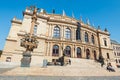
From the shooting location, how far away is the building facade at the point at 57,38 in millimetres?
26203

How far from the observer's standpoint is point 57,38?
28.8 metres

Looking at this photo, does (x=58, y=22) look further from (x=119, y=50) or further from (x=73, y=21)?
(x=119, y=50)

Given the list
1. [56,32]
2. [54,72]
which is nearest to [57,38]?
[56,32]

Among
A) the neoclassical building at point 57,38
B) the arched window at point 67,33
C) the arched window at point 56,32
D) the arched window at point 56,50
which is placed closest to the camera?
the neoclassical building at point 57,38

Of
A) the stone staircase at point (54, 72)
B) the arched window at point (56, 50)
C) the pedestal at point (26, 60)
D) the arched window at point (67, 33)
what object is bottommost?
the stone staircase at point (54, 72)

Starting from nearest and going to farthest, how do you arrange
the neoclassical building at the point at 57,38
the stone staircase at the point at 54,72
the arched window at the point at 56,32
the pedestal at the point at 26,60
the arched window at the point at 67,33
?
the stone staircase at the point at 54,72 → the pedestal at the point at 26,60 → the neoclassical building at the point at 57,38 → the arched window at the point at 56,32 → the arched window at the point at 67,33

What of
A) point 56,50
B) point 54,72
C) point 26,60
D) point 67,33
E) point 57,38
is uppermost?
point 67,33

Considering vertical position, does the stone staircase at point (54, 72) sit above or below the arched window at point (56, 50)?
below

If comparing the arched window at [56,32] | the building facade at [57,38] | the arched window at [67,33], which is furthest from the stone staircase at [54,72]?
the arched window at [67,33]

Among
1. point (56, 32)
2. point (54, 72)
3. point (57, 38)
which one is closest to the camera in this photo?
point (54, 72)

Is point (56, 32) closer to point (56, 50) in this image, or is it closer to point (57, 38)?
point (57, 38)

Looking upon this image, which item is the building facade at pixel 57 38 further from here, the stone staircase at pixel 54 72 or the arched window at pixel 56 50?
the stone staircase at pixel 54 72

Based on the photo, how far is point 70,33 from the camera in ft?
102

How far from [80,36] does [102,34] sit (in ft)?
38.9
